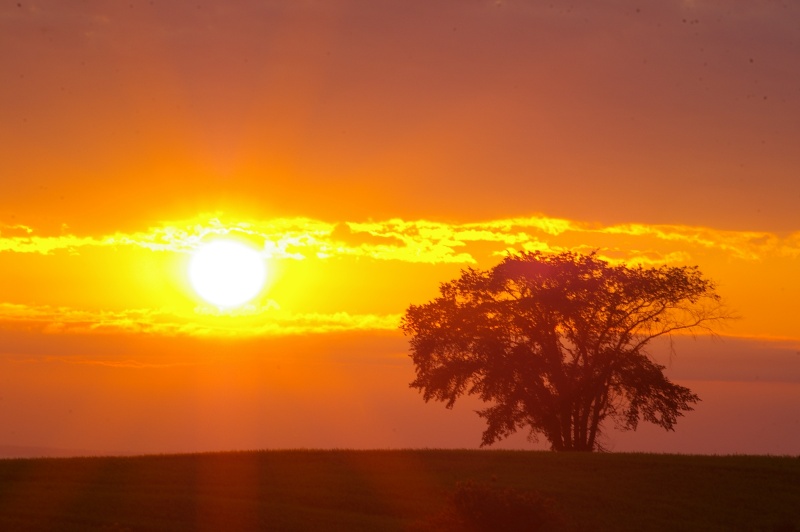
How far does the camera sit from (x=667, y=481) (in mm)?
36469

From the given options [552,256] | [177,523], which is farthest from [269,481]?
[552,256]

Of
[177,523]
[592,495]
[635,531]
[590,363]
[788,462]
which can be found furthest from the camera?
[590,363]

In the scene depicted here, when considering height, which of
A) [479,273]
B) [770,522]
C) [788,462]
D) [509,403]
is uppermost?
[479,273]

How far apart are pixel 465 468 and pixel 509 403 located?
15.2 metres

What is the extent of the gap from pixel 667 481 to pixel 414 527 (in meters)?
14.4

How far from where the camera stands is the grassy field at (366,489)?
2725 cm

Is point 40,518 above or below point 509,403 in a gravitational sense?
below

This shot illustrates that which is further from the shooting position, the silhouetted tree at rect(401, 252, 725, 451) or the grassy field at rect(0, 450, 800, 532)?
the silhouetted tree at rect(401, 252, 725, 451)

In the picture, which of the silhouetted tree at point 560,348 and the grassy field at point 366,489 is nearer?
the grassy field at point 366,489

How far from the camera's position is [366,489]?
Answer: 3309 cm

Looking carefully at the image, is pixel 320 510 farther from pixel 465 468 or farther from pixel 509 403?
pixel 509 403

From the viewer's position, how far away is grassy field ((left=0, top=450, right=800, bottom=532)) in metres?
27.2

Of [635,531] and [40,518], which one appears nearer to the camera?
[40,518]

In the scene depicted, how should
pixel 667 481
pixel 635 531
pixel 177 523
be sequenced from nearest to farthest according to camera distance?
pixel 177 523 → pixel 635 531 → pixel 667 481
